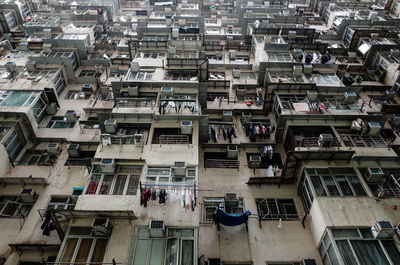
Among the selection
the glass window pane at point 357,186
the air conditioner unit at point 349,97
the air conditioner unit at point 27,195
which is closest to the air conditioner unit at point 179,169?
the air conditioner unit at point 27,195

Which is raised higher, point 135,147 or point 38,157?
point 38,157

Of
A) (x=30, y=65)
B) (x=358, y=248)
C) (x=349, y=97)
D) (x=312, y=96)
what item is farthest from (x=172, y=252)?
(x=30, y=65)

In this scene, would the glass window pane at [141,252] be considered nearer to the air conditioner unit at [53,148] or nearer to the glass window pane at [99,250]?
the glass window pane at [99,250]

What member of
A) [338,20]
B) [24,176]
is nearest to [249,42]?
[338,20]

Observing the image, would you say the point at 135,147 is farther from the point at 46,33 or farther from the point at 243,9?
the point at 243,9

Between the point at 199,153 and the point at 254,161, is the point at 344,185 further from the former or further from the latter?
the point at 199,153

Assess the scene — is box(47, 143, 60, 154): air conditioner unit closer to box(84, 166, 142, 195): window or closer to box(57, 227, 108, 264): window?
box(84, 166, 142, 195): window
